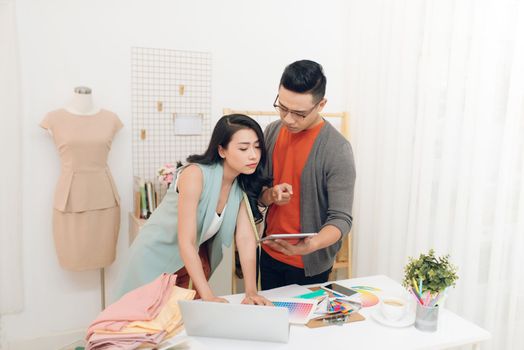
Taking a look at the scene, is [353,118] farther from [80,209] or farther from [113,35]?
[80,209]

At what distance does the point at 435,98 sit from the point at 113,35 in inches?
75.6

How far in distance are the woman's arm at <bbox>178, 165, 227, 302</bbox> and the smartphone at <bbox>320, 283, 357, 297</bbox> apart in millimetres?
468

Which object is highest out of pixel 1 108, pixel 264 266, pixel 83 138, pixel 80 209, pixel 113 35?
pixel 113 35

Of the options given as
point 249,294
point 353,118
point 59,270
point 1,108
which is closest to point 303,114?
point 249,294

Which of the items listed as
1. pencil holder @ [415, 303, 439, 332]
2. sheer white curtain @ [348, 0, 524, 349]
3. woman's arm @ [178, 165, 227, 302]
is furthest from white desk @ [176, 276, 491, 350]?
sheer white curtain @ [348, 0, 524, 349]

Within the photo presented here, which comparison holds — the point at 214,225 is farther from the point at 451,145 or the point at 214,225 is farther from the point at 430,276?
the point at 451,145

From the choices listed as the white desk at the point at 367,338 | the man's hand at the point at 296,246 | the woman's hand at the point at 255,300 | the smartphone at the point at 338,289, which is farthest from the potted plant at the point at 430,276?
the woman's hand at the point at 255,300

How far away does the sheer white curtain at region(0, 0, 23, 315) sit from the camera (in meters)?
2.46

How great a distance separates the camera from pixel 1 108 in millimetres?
2492

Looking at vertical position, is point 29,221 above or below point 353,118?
below

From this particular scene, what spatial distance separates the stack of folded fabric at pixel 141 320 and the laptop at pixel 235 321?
66mm

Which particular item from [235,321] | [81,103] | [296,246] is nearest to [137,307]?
[235,321]

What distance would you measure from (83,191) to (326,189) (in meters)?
1.45

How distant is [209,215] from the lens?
5.53 ft
